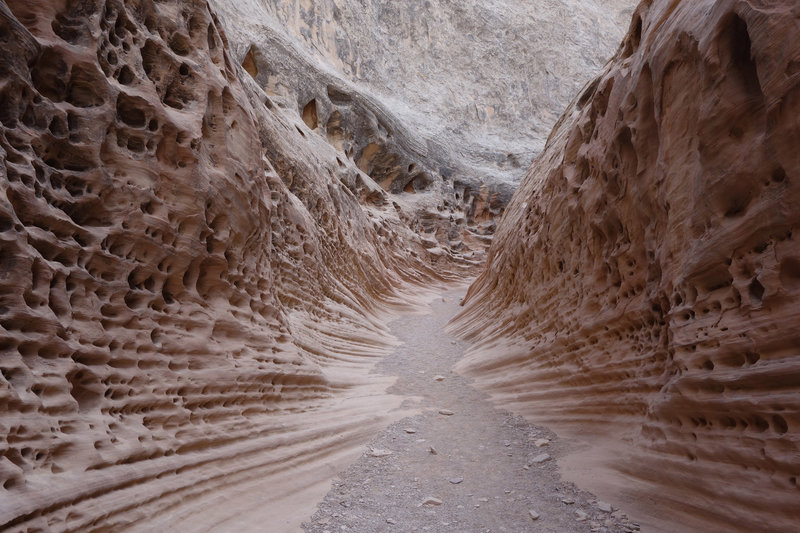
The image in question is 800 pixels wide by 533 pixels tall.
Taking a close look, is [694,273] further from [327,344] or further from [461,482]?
[327,344]

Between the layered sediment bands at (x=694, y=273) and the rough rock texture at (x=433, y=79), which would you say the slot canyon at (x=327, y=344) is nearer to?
the layered sediment bands at (x=694, y=273)

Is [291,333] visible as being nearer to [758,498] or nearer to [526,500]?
[526,500]

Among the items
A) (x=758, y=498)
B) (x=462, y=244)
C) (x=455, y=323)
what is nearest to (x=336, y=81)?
(x=462, y=244)

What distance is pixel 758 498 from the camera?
260 centimetres

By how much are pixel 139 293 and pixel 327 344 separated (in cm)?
439

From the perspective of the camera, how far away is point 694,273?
3.47 meters

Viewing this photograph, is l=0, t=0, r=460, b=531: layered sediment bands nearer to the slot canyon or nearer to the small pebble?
the slot canyon

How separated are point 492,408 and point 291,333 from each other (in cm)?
324

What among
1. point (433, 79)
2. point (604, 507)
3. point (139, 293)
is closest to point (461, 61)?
point (433, 79)

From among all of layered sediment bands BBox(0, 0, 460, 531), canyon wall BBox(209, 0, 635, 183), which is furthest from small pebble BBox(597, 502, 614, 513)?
canyon wall BBox(209, 0, 635, 183)

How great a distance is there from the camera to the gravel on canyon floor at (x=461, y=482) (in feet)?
11.5

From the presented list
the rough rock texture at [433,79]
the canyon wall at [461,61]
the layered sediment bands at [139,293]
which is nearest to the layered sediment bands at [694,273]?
the layered sediment bands at [139,293]

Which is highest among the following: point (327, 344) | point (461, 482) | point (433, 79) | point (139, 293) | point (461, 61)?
point (461, 61)

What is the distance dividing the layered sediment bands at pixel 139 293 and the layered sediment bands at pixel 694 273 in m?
3.15
